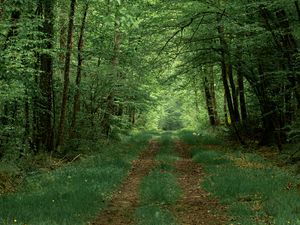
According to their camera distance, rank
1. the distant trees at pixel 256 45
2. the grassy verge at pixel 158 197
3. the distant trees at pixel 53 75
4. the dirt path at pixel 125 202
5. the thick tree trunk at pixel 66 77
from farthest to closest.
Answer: the thick tree trunk at pixel 66 77 < the distant trees at pixel 256 45 < the distant trees at pixel 53 75 < the dirt path at pixel 125 202 < the grassy verge at pixel 158 197

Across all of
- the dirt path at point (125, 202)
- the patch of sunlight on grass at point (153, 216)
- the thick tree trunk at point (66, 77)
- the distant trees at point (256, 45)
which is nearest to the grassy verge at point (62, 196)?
the dirt path at point (125, 202)

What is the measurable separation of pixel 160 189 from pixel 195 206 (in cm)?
175

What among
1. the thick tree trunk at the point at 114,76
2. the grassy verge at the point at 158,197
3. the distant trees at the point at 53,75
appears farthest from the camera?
the thick tree trunk at the point at 114,76

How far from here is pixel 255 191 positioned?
1123cm

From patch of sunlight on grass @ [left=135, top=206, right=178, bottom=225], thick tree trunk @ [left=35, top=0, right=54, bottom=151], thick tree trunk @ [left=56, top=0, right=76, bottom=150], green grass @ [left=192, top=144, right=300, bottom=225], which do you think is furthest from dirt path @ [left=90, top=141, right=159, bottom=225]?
thick tree trunk @ [left=35, top=0, right=54, bottom=151]

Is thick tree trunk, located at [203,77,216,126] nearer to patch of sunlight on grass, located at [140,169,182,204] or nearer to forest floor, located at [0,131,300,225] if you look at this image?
forest floor, located at [0,131,300,225]

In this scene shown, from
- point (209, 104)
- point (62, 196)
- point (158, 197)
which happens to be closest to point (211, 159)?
point (158, 197)

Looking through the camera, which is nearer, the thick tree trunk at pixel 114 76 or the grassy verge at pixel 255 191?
the grassy verge at pixel 255 191

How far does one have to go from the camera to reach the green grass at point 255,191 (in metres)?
8.73

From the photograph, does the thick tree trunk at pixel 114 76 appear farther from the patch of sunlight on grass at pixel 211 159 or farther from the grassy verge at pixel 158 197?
the grassy verge at pixel 158 197

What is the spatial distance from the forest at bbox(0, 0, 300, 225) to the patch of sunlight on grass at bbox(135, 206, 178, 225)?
0.05 metres

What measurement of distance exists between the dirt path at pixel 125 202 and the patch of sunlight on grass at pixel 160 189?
28cm

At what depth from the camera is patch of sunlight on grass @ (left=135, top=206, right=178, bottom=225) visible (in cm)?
895

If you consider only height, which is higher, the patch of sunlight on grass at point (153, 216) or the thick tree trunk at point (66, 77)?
the thick tree trunk at point (66, 77)
